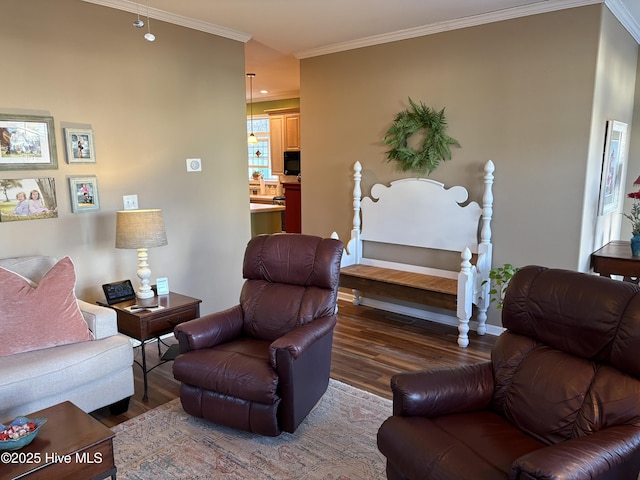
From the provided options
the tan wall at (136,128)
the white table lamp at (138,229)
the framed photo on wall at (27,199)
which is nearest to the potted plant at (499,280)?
the tan wall at (136,128)

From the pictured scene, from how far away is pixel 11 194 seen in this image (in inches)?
119

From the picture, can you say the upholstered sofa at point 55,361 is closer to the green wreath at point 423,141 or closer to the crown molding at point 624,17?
the green wreath at point 423,141

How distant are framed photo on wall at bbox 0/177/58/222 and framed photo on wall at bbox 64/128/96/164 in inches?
9.2

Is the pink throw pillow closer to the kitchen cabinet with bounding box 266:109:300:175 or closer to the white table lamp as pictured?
the white table lamp

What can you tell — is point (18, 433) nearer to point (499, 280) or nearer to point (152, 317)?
point (152, 317)

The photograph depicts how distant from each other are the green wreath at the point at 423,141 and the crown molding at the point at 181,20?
1.69 m

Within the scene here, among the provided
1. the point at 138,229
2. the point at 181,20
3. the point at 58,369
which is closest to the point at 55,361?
the point at 58,369

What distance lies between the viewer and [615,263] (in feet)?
12.3

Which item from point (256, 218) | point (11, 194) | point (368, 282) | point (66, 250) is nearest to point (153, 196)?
point (66, 250)

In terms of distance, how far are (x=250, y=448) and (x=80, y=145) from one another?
2454 mm

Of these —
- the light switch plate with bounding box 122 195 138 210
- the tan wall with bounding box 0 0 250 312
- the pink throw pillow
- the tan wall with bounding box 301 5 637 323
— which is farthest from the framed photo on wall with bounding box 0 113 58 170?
the tan wall with bounding box 301 5 637 323

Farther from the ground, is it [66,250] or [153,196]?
[153,196]

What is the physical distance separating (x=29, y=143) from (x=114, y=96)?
2.43 feet

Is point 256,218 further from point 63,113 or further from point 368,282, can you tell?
point 63,113
